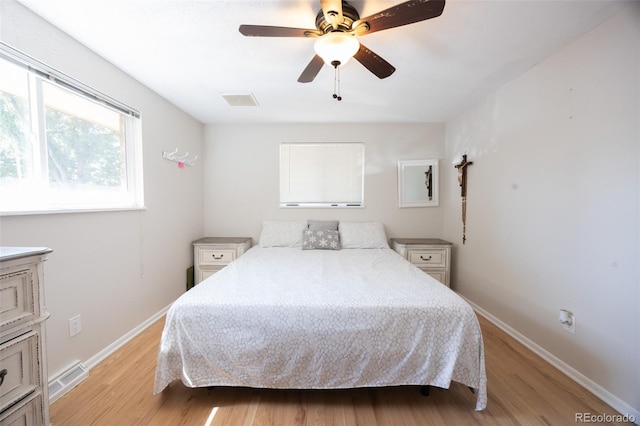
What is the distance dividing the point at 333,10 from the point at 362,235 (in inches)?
90.7

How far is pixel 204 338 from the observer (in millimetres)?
1334

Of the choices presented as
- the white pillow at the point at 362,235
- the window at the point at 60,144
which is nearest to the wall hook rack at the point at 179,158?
the window at the point at 60,144

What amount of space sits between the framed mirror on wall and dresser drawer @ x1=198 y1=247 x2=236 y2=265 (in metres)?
2.35

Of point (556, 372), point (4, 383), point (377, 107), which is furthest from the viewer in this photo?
point (377, 107)

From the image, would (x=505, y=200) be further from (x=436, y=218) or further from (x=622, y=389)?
(x=622, y=389)

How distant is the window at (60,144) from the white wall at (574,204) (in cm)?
338

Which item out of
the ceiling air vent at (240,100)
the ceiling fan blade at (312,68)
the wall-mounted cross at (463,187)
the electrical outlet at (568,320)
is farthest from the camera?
the wall-mounted cross at (463,187)

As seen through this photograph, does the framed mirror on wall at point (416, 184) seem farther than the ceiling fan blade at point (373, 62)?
Yes

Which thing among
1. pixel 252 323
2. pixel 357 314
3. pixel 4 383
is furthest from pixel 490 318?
pixel 4 383

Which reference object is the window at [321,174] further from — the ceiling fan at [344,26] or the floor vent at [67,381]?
the floor vent at [67,381]

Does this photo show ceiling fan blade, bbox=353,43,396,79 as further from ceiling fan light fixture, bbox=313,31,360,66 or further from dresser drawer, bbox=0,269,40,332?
dresser drawer, bbox=0,269,40,332

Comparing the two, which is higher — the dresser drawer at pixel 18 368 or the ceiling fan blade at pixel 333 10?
the ceiling fan blade at pixel 333 10

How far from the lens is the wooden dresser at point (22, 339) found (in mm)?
870

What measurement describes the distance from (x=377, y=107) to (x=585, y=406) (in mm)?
2832
